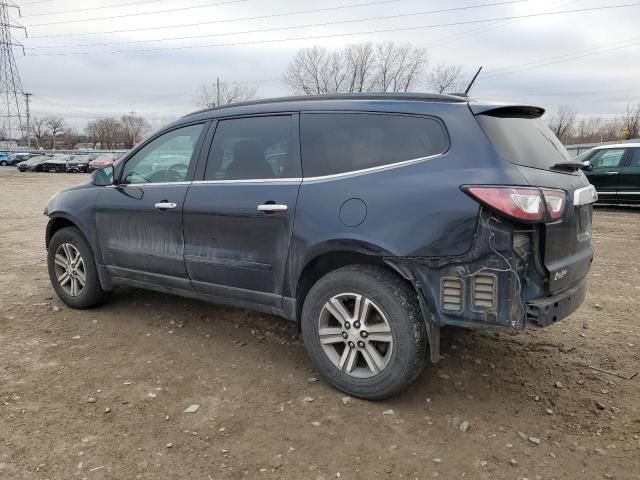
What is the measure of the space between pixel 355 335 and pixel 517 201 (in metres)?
1.22

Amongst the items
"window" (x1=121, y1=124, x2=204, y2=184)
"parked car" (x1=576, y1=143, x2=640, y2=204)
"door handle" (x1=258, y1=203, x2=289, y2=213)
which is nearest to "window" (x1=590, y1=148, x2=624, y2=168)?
"parked car" (x1=576, y1=143, x2=640, y2=204)

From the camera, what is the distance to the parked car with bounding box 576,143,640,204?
13.0 m

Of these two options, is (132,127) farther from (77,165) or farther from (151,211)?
(151,211)

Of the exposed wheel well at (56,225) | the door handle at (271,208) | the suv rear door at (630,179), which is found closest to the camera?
the door handle at (271,208)

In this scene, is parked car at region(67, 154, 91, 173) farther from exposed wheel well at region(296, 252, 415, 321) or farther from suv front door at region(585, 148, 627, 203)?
exposed wheel well at region(296, 252, 415, 321)

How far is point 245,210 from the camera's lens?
3605 millimetres

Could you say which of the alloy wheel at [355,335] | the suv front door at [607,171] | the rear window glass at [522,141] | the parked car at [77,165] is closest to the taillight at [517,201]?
the rear window glass at [522,141]

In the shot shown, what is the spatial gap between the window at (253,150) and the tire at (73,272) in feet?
5.50

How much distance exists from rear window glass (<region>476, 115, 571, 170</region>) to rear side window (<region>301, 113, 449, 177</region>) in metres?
0.27

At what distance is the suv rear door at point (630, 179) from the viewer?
510 inches

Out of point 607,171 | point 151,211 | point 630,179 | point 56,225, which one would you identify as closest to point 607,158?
point 607,171

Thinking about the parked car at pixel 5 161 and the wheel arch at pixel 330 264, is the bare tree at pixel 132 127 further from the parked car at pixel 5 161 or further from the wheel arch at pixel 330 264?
the wheel arch at pixel 330 264

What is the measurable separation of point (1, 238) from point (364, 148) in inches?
313

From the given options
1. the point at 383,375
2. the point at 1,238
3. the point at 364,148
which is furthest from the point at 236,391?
the point at 1,238
